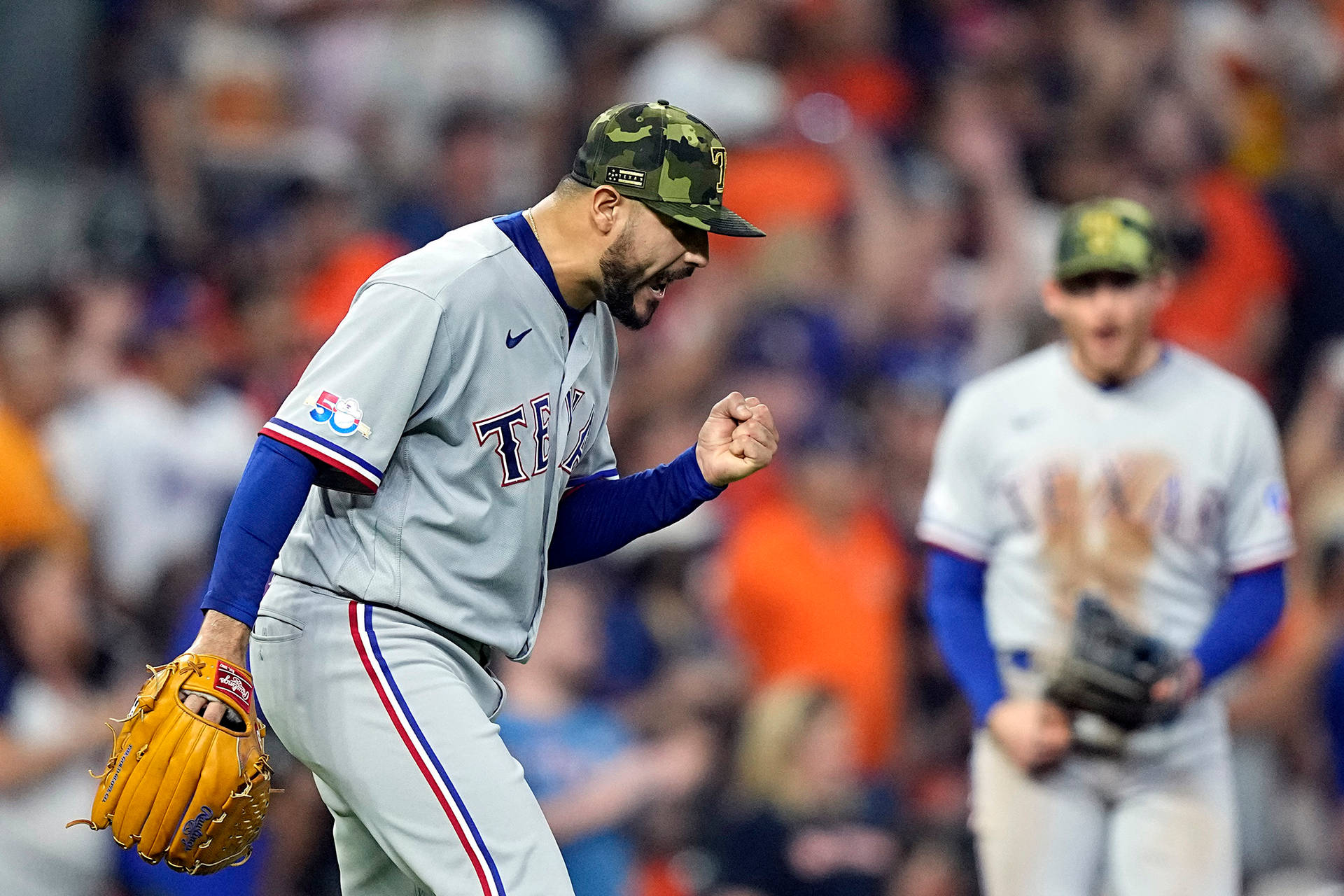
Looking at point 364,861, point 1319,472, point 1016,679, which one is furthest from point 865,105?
point 364,861

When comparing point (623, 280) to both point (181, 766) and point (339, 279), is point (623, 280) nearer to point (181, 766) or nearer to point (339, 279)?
point (181, 766)

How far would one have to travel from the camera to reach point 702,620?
6301 millimetres

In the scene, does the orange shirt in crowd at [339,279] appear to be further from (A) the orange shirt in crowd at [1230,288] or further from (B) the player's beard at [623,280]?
(B) the player's beard at [623,280]

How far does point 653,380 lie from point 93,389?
225 centimetres

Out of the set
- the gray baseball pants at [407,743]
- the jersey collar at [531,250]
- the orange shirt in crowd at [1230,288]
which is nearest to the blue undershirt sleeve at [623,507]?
the jersey collar at [531,250]

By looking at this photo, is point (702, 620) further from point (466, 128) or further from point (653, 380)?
point (466, 128)

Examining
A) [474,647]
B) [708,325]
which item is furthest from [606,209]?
[708,325]

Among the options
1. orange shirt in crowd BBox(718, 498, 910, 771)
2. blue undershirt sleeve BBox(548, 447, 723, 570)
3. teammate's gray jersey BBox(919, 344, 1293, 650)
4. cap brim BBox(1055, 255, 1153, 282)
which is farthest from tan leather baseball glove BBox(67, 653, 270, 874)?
orange shirt in crowd BBox(718, 498, 910, 771)

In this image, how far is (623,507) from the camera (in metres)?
3.42

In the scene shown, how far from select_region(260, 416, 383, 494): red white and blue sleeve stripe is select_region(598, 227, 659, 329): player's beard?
0.56 m

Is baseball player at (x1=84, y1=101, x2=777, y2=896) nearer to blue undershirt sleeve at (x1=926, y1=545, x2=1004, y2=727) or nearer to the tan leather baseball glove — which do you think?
the tan leather baseball glove

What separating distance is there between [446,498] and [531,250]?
20.2 inches

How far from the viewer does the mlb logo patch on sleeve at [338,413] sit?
2.82 metres

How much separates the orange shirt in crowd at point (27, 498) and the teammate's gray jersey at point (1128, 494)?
334 cm
